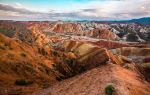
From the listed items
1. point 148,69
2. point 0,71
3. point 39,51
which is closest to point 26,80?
point 0,71

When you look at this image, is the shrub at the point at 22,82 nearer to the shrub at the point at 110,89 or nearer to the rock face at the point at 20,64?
the rock face at the point at 20,64

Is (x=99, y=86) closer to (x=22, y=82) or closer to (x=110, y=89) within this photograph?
(x=110, y=89)

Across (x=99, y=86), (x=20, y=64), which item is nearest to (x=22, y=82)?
(x=20, y=64)

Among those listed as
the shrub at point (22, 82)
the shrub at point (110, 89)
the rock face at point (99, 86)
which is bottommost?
the shrub at point (22, 82)

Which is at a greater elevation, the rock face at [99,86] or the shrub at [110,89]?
the shrub at [110,89]

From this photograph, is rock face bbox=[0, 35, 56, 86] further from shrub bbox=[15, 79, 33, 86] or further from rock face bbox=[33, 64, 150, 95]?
rock face bbox=[33, 64, 150, 95]

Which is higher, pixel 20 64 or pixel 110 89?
pixel 110 89

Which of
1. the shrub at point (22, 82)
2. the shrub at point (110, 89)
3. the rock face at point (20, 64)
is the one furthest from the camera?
the rock face at point (20, 64)

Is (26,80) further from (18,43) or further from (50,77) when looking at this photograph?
(18,43)

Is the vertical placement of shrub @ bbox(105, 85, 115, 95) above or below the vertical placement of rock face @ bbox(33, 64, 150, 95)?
above

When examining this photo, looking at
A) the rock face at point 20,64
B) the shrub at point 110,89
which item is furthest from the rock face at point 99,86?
the rock face at point 20,64

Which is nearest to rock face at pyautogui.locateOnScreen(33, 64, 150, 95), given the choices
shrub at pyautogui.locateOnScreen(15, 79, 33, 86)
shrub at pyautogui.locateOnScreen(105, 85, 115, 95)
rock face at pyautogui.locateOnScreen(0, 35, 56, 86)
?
shrub at pyautogui.locateOnScreen(105, 85, 115, 95)
